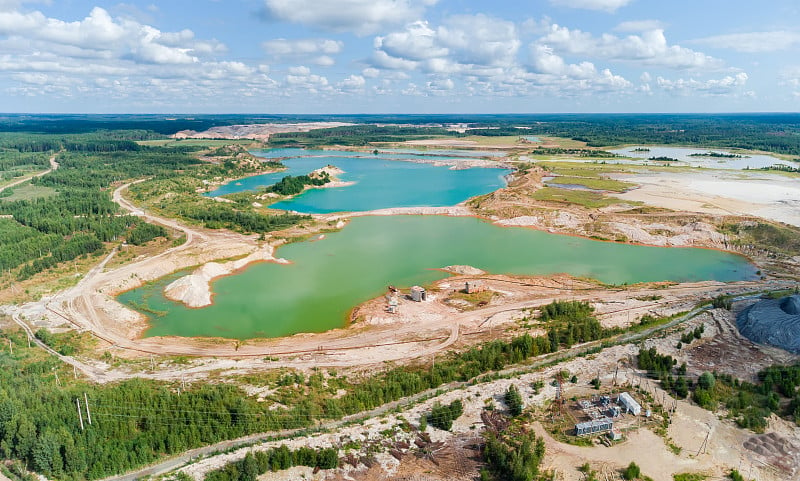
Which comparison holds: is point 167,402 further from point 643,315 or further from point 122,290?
point 643,315

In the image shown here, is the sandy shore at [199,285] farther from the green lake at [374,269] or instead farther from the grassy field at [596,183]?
the grassy field at [596,183]

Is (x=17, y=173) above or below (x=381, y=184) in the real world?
A: above

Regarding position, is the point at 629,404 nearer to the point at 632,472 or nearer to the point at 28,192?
the point at 632,472

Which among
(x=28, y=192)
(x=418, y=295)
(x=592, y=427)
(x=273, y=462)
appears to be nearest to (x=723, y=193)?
(x=418, y=295)

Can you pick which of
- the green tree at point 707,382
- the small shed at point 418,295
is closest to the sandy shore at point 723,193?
the green tree at point 707,382

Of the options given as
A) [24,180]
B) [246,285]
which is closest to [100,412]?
[246,285]

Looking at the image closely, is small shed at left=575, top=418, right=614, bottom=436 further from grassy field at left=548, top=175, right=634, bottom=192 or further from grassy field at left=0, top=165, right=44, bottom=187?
grassy field at left=0, top=165, right=44, bottom=187
